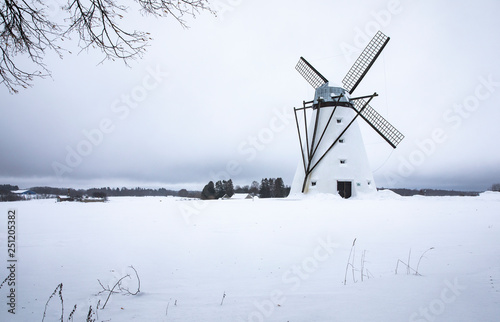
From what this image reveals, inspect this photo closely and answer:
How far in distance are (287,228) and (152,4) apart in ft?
20.6

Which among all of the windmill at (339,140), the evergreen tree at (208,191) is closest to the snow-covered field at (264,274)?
the windmill at (339,140)

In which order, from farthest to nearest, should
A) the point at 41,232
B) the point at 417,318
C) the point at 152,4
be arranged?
the point at 41,232 < the point at 152,4 < the point at 417,318

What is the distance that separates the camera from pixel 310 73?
78.0ft

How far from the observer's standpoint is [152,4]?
12.1 ft

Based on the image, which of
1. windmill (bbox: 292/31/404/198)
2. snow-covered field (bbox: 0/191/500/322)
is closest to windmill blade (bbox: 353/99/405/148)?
windmill (bbox: 292/31/404/198)

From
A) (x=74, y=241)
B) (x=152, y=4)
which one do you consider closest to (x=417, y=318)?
(x=152, y=4)

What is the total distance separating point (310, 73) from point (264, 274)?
22599 mm

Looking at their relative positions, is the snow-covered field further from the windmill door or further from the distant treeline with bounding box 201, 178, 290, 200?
the distant treeline with bounding box 201, 178, 290, 200

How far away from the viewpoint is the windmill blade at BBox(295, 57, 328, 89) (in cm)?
2289

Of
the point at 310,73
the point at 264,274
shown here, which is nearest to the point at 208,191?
the point at 310,73

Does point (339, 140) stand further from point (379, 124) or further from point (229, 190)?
point (229, 190)

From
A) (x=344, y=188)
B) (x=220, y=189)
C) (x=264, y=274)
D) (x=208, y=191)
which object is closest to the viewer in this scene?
(x=264, y=274)

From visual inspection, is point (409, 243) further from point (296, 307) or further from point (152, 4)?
point (152, 4)

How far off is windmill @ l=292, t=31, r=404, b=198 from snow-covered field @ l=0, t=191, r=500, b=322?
1201cm
